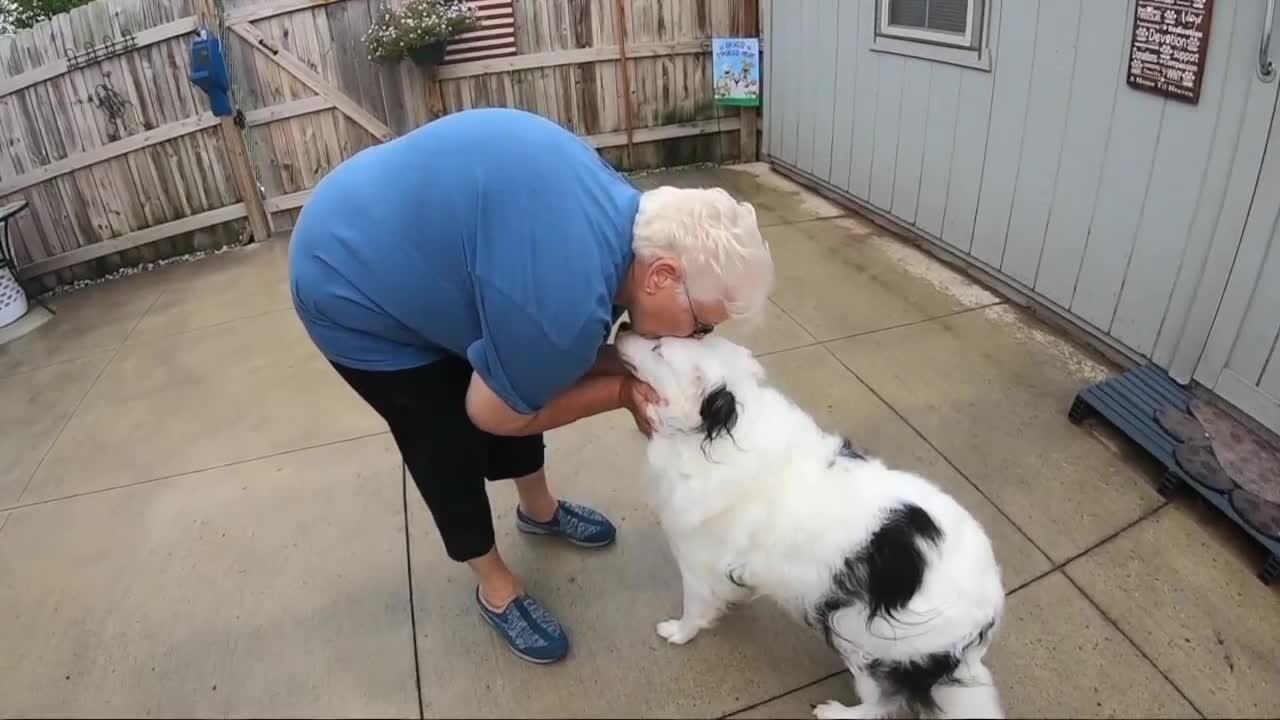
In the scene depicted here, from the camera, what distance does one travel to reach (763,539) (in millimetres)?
1750

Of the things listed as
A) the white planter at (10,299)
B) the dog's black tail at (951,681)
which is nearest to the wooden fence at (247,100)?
the white planter at (10,299)

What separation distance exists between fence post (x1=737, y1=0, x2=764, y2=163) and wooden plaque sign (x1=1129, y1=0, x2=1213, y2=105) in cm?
315

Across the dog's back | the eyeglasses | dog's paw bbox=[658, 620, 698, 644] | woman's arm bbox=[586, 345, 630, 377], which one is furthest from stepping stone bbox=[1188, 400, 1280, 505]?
woman's arm bbox=[586, 345, 630, 377]

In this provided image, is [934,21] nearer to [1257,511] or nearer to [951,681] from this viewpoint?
[1257,511]

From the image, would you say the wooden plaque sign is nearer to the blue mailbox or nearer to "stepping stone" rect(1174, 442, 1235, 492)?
"stepping stone" rect(1174, 442, 1235, 492)

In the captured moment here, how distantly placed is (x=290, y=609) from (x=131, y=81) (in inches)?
159

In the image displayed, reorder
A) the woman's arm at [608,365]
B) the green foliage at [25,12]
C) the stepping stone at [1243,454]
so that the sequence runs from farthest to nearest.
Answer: the green foliage at [25,12], the stepping stone at [1243,454], the woman's arm at [608,365]

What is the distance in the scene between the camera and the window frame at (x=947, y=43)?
3678 millimetres

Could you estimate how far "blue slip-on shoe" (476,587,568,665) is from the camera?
2.13m

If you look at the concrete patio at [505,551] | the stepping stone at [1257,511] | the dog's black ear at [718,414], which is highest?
the dog's black ear at [718,414]

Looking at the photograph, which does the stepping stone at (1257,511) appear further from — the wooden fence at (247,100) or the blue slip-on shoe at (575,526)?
the wooden fence at (247,100)

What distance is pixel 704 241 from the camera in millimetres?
1518

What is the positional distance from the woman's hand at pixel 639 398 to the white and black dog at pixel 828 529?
0.02 metres

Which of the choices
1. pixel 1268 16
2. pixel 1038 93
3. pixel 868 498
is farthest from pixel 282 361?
pixel 1268 16
